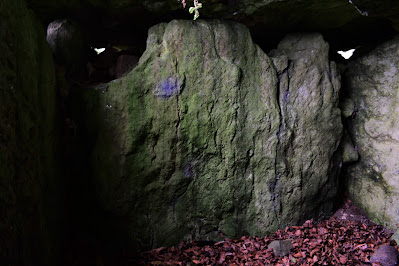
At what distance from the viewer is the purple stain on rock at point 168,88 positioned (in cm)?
359

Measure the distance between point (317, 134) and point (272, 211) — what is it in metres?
1.15

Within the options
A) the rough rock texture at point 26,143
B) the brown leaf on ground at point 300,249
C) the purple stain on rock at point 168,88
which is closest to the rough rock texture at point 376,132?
the brown leaf on ground at point 300,249

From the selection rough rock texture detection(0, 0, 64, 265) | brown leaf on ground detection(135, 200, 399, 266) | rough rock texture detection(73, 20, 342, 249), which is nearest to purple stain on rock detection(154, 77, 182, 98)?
rough rock texture detection(73, 20, 342, 249)

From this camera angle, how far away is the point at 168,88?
3607mm

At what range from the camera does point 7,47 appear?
2168mm

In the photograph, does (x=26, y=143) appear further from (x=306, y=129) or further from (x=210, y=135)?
(x=306, y=129)

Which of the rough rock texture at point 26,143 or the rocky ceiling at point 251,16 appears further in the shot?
the rocky ceiling at point 251,16

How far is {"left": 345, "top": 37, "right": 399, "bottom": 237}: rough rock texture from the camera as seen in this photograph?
400 cm

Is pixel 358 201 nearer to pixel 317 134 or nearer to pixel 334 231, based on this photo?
pixel 334 231

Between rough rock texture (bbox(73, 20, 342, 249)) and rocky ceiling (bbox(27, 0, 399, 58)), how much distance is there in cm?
22

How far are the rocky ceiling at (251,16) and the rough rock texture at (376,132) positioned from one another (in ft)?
1.27

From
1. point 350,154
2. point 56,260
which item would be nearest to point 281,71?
point 350,154

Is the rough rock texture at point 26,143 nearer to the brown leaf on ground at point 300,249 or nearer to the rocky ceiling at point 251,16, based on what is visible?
the rocky ceiling at point 251,16

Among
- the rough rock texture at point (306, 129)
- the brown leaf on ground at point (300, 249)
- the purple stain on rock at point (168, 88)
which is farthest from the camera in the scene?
the rough rock texture at point (306, 129)
